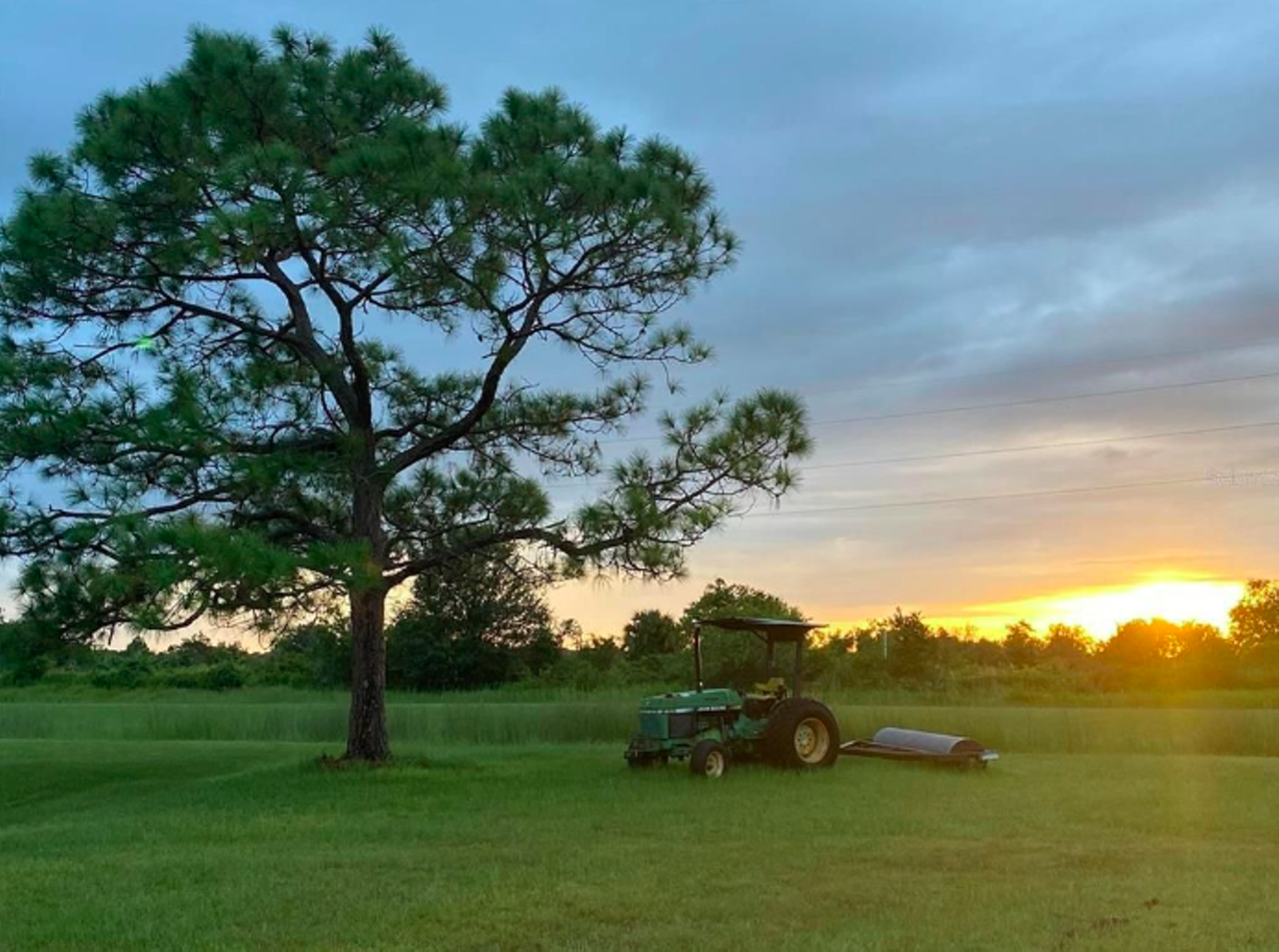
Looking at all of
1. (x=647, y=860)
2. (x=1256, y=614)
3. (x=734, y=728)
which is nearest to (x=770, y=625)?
(x=734, y=728)

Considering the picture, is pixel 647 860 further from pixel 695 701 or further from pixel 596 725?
pixel 596 725

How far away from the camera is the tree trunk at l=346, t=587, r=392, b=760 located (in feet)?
50.2

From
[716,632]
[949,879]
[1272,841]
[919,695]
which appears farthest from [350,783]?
[716,632]

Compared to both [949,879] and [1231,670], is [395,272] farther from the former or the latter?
[1231,670]

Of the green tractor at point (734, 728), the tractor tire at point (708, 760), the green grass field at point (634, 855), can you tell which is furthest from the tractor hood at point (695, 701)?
the green grass field at point (634, 855)

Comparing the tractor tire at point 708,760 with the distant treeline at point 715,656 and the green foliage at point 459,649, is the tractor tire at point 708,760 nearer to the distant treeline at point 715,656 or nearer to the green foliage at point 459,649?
the distant treeline at point 715,656

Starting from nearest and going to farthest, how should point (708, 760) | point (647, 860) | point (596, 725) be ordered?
point (647, 860) → point (708, 760) → point (596, 725)

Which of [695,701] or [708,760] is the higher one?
[695,701]

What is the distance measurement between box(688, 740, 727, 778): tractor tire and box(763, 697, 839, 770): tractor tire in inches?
28.1

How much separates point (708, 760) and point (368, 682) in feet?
13.9

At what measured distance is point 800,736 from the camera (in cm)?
1494

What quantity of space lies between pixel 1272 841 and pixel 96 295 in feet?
42.5

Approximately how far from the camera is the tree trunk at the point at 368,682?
15.3 meters

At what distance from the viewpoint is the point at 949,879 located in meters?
8.06
